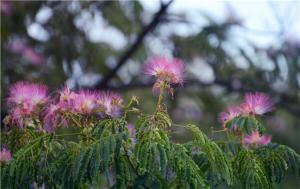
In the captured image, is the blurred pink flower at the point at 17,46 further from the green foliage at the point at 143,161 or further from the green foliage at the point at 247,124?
the green foliage at the point at 247,124

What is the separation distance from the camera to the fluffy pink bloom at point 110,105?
8.18 feet

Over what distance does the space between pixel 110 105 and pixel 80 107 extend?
117mm

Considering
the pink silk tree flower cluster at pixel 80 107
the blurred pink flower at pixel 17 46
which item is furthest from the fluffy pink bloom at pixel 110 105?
the blurred pink flower at pixel 17 46

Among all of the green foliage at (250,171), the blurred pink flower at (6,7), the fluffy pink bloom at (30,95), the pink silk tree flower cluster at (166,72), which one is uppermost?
the blurred pink flower at (6,7)

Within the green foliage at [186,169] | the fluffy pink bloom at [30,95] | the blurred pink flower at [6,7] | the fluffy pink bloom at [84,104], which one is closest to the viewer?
the green foliage at [186,169]

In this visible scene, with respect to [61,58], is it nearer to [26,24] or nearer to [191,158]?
[26,24]

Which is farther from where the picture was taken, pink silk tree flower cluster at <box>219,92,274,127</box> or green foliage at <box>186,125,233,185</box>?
pink silk tree flower cluster at <box>219,92,274,127</box>

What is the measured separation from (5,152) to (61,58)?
3049 mm

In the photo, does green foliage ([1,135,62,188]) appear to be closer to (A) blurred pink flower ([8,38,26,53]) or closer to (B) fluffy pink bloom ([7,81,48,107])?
(B) fluffy pink bloom ([7,81,48,107])

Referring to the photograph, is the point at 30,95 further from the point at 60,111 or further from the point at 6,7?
the point at 6,7

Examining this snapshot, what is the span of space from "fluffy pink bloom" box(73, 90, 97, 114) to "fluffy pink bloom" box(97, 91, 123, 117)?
27mm

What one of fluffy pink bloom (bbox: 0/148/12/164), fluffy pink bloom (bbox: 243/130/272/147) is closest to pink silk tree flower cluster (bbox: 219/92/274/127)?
fluffy pink bloom (bbox: 243/130/272/147)

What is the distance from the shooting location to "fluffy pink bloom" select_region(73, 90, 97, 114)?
2.46 metres

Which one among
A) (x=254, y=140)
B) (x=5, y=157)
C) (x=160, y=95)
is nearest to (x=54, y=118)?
(x=5, y=157)
